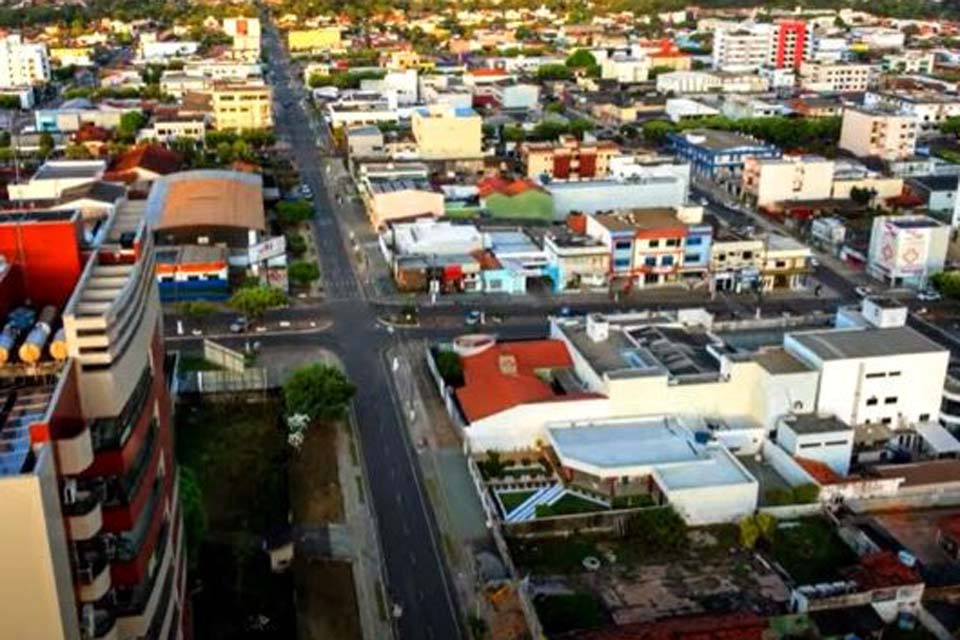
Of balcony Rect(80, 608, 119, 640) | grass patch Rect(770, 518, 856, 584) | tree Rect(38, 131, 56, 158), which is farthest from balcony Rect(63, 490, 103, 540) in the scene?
tree Rect(38, 131, 56, 158)

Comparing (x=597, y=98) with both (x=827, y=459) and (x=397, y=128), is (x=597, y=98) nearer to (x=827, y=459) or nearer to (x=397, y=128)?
(x=397, y=128)

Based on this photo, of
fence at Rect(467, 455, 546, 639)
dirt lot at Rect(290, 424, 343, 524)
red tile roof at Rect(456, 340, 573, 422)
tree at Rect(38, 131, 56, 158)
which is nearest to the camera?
fence at Rect(467, 455, 546, 639)

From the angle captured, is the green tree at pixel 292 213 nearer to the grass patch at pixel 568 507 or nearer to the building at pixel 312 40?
the grass patch at pixel 568 507

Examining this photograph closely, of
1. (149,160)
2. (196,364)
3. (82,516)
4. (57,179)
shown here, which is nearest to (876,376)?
(196,364)

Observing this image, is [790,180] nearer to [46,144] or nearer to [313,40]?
[46,144]

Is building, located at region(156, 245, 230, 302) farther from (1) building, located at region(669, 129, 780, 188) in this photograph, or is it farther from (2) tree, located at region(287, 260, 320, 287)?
(1) building, located at region(669, 129, 780, 188)

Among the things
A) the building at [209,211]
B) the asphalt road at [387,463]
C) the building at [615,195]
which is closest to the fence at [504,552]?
the asphalt road at [387,463]
